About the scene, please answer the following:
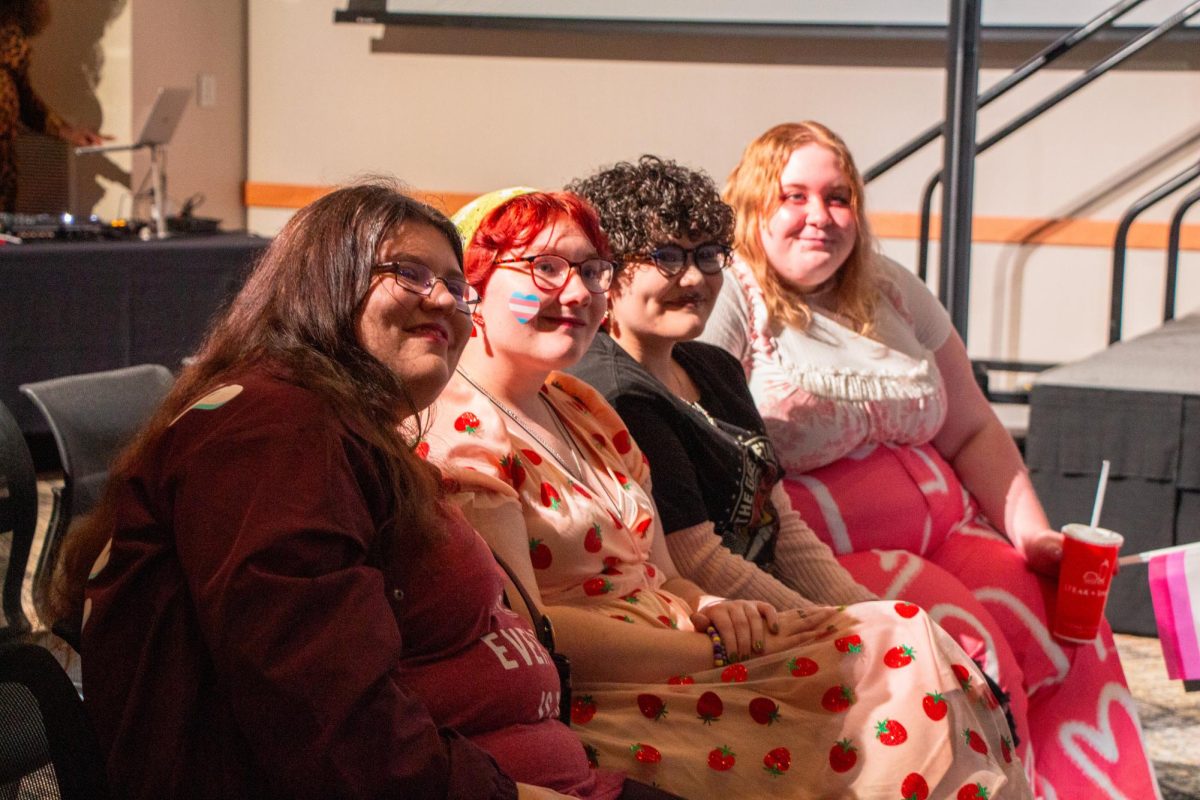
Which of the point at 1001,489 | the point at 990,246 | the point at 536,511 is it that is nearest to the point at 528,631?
the point at 536,511

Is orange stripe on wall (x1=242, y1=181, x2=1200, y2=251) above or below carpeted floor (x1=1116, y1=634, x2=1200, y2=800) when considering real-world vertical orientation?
above

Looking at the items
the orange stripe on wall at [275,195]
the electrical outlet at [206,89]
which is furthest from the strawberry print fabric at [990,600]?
the electrical outlet at [206,89]

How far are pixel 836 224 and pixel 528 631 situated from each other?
1.20 m

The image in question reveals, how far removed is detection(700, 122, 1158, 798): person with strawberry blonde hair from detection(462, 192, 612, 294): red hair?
68cm

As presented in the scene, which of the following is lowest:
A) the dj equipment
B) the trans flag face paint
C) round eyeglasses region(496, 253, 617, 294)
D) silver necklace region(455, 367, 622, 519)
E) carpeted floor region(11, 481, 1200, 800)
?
carpeted floor region(11, 481, 1200, 800)

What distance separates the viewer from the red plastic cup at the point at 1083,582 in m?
2.13

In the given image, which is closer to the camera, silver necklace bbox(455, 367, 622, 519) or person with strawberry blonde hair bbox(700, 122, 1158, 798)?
silver necklace bbox(455, 367, 622, 519)

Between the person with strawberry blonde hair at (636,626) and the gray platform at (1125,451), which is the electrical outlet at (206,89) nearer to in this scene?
the gray platform at (1125,451)

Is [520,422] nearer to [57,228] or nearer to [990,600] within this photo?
[990,600]

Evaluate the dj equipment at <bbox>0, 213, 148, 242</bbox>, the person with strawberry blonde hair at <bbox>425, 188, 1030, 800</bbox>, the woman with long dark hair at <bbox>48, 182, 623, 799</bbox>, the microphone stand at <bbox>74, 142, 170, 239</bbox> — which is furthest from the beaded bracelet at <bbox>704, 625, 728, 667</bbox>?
the microphone stand at <bbox>74, 142, 170, 239</bbox>

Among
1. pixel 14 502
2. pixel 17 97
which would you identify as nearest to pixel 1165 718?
pixel 14 502

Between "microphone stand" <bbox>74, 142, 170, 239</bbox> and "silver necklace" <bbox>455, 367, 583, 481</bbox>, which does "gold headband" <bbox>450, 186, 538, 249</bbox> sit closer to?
"silver necklace" <bbox>455, 367, 583, 481</bbox>

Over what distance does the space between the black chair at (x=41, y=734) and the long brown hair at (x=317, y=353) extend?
0.19 metres

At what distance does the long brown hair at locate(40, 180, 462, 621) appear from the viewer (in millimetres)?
1115
